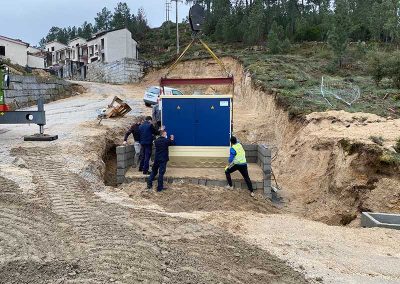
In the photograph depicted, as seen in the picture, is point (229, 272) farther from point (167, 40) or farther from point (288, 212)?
point (167, 40)

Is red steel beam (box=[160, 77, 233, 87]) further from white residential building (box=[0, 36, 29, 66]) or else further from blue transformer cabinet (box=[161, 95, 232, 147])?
white residential building (box=[0, 36, 29, 66])

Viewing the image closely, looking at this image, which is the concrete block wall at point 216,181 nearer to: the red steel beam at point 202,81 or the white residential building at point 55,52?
the red steel beam at point 202,81

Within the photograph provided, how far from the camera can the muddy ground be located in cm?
548

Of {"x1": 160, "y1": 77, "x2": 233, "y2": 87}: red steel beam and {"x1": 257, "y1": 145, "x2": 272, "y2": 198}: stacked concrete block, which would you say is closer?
{"x1": 257, "y1": 145, "x2": 272, "y2": 198}: stacked concrete block

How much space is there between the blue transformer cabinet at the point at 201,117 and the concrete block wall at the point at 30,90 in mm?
13596

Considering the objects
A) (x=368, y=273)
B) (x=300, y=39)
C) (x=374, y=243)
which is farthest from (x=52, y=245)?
(x=300, y=39)

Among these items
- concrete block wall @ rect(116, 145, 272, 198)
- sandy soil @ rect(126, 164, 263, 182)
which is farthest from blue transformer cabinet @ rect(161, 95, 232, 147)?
concrete block wall @ rect(116, 145, 272, 198)

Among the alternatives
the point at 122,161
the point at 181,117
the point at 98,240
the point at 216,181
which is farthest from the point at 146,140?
the point at 98,240

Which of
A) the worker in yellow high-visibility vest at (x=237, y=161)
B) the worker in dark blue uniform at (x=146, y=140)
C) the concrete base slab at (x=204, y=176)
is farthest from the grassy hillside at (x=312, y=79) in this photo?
the worker in dark blue uniform at (x=146, y=140)

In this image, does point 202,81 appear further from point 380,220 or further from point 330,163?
point 380,220

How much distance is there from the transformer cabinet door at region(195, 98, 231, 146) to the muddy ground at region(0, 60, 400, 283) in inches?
78.7

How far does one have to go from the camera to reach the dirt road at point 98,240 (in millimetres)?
5258

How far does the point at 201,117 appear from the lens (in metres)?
12.7

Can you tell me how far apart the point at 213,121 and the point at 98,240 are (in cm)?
696
